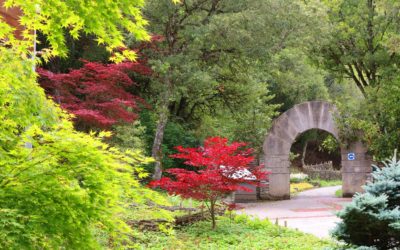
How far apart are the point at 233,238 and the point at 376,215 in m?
4.09

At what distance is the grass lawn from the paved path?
0.90m

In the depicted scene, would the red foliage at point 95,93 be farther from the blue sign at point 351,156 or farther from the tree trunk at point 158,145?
the blue sign at point 351,156

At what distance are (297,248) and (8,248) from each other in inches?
260

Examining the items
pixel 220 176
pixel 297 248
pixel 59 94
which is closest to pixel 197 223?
pixel 220 176

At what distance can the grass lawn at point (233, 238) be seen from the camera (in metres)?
8.73

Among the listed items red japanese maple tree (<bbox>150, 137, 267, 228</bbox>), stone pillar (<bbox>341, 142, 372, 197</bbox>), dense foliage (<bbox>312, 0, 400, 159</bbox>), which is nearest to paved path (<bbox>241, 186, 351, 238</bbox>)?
stone pillar (<bbox>341, 142, 372, 197</bbox>)

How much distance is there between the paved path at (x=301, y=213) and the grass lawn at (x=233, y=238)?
896mm

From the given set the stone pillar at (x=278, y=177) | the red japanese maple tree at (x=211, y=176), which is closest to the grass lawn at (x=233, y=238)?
the red japanese maple tree at (x=211, y=176)

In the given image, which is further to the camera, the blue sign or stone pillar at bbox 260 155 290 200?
stone pillar at bbox 260 155 290 200

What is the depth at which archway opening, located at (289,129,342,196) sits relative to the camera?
107ft

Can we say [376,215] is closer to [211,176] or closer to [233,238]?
[233,238]

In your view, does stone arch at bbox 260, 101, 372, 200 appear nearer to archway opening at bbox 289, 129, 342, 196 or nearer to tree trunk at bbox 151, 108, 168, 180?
tree trunk at bbox 151, 108, 168, 180

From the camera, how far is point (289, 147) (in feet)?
66.5

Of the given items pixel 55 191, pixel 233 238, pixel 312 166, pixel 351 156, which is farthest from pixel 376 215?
pixel 312 166
